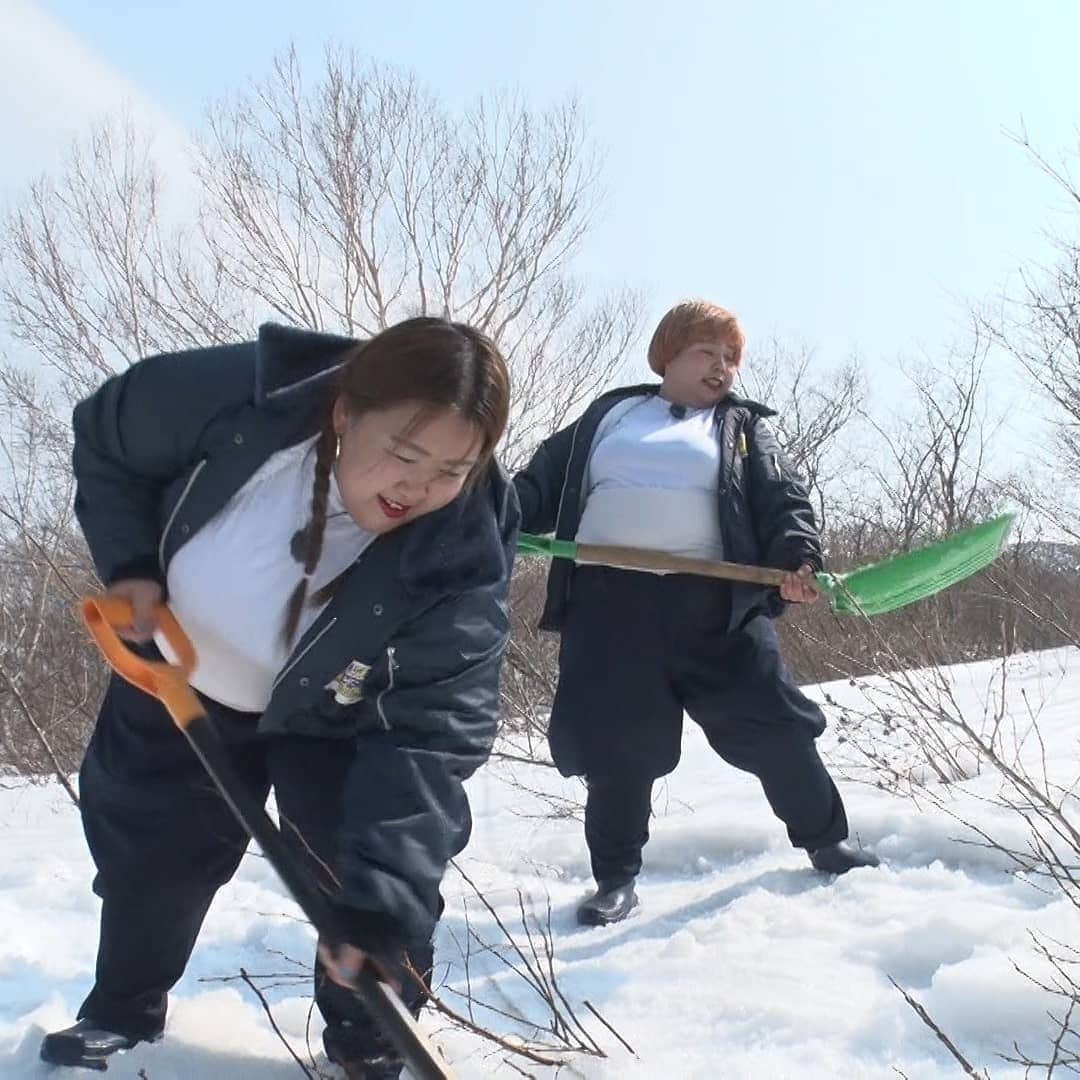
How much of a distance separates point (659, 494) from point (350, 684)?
115 cm

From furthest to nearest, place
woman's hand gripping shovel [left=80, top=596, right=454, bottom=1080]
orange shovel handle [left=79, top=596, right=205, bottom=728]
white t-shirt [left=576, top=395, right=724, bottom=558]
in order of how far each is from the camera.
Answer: white t-shirt [left=576, top=395, right=724, bottom=558]
orange shovel handle [left=79, top=596, right=205, bottom=728]
woman's hand gripping shovel [left=80, top=596, right=454, bottom=1080]

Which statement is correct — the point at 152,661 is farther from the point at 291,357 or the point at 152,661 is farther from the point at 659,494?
the point at 659,494

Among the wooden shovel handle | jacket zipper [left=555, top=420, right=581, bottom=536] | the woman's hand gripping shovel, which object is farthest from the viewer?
jacket zipper [left=555, top=420, right=581, bottom=536]

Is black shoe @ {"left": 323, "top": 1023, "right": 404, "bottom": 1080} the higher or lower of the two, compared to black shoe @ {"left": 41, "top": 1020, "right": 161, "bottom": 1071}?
higher

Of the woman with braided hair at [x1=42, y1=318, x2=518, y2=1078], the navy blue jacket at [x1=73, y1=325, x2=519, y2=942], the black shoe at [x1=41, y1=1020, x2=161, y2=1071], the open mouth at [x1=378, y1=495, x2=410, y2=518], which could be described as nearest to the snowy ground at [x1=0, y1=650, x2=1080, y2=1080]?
the black shoe at [x1=41, y1=1020, x2=161, y2=1071]

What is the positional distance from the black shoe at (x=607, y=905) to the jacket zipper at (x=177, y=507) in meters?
1.30

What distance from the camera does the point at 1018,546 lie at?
12930 millimetres

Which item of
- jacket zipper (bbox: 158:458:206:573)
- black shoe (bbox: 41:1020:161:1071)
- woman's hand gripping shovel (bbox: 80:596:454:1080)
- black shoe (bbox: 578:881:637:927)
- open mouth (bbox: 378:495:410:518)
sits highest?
open mouth (bbox: 378:495:410:518)

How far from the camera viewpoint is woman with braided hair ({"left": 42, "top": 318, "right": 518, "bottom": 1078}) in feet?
5.33

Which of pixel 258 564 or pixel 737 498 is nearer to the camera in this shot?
pixel 258 564

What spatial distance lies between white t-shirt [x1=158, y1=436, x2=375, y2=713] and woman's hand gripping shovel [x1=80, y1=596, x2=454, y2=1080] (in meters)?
0.06

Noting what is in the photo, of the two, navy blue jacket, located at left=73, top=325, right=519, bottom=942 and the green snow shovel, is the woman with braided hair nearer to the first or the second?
navy blue jacket, located at left=73, top=325, right=519, bottom=942

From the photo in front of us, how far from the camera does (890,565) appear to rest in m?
3.16

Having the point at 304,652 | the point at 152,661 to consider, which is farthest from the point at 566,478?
the point at 152,661
